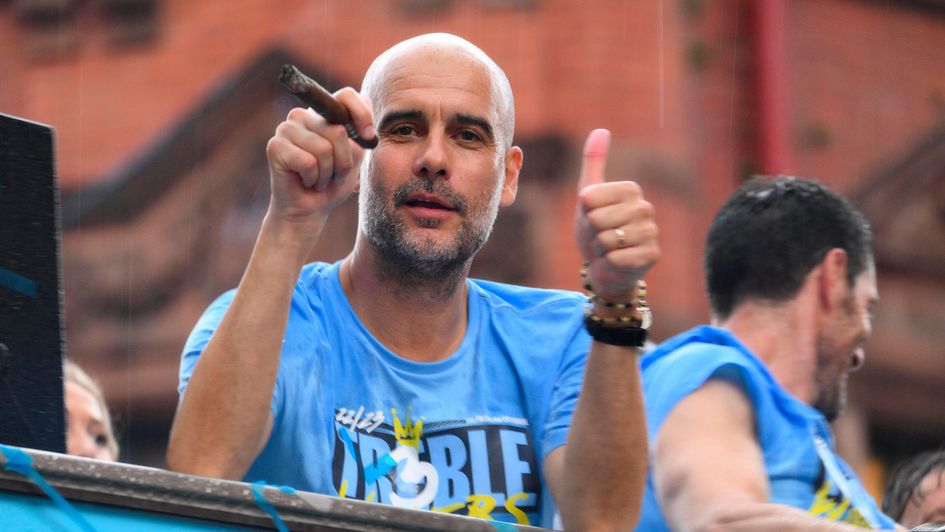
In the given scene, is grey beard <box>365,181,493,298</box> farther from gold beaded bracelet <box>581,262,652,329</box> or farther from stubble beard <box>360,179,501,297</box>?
gold beaded bracelet <box>581,262,652,329</box>

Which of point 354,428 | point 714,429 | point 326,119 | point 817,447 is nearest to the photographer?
point 326,119

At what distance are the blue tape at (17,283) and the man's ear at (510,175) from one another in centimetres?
125

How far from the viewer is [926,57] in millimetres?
9594

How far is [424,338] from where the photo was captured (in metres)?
2.92

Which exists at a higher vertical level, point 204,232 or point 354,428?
point 204,232

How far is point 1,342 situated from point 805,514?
1.47 meters

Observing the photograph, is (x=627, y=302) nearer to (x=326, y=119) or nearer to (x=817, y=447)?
(x=326, y=119)

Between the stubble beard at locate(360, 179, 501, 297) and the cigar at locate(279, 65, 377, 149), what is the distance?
1.50 feet

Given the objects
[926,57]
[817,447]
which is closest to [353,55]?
[926,57]

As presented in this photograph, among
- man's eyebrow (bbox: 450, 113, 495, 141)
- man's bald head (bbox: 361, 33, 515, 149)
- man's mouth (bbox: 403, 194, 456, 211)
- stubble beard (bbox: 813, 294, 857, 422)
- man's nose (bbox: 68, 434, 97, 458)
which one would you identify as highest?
man's bald head (bbox: 361, 33, 515, 149)

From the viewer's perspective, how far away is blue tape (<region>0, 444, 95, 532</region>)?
186cm

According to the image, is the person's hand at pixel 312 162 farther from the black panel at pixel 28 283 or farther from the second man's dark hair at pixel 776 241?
the second man's dark hair at pixel 776 241

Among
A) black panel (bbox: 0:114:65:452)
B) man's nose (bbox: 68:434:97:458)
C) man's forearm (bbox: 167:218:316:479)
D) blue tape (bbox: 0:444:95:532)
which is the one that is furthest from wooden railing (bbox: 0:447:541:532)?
man's nose (bbox: 68:434:97:458)

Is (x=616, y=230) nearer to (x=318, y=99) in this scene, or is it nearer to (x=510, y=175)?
(x=318, y=99)
